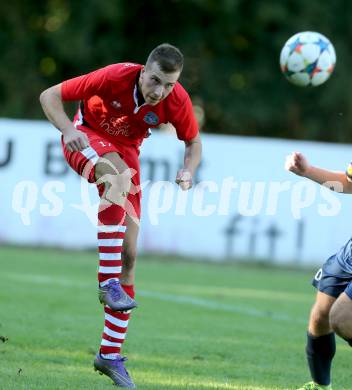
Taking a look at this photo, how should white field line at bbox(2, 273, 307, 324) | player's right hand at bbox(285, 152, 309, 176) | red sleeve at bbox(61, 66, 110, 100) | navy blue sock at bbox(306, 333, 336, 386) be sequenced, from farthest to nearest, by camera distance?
white field line at bbox(2, 273, 307, 324)
red sleeve at bbox(61, 66, 110, 100)
navy blue sock at bbox(306, 333, 336, 386)
player's right hand at bbox(285, 152, 309, 176)

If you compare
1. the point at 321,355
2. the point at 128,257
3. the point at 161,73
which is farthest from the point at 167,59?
the point at 321,355

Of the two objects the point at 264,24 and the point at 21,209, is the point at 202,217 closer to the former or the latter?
the point at 21,209

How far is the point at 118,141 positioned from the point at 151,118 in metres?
0.27

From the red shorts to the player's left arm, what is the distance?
0.33 m

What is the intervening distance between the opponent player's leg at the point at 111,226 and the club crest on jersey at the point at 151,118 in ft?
1.37

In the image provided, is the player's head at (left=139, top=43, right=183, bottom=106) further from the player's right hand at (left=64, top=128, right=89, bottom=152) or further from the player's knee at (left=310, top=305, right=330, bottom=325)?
the player's knee at (left=310, top=305, right=330, bottom=325)

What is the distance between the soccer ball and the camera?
11383 mm

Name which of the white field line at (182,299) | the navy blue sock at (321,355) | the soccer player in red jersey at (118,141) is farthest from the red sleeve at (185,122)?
the white field line at (182,299)

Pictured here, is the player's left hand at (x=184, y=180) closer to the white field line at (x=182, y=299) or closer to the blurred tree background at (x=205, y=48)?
the white field line at (x=182, y=299)

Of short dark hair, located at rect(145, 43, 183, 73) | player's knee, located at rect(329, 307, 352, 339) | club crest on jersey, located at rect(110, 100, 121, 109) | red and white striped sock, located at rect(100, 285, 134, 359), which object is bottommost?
red and white striped sock, located at rect(100, 285, 134, 359)

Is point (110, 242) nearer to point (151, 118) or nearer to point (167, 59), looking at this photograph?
point (151, 118)

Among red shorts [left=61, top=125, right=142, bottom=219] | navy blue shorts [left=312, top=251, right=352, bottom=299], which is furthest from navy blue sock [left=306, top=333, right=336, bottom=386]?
red shorts [left=61, top=125, right=142, bottom=219]

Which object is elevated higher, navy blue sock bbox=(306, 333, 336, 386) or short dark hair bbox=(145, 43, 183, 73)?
short dark hair bbox=(145, 43, 183, 73)

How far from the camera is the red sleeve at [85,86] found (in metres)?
6.80
